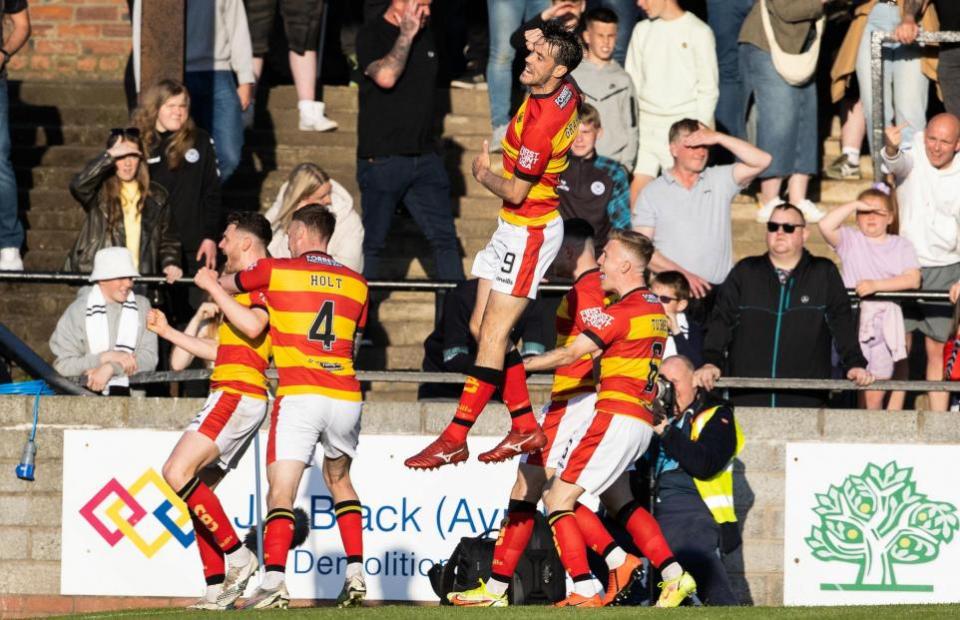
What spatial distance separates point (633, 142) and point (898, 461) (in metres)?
3.36

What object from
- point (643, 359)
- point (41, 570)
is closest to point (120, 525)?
point (41, 570)

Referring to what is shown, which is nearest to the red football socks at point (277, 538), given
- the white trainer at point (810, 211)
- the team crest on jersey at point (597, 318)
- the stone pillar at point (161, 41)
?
the team crest on jersey at point (597, 318)

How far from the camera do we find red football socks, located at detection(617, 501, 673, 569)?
1127 centimetres

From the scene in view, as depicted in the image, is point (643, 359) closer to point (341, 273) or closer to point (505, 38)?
point (341, 273)

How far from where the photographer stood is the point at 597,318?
1111 cm

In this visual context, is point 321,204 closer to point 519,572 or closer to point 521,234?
point 521,234

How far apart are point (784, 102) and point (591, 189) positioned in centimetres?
249

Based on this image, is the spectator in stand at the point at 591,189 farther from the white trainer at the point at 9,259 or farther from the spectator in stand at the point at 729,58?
the white trainer at the point at 9,259

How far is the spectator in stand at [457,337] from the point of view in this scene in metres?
12.6

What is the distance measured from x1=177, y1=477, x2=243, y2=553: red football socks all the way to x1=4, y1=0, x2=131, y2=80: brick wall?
855 centimetres

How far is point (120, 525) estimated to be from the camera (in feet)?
43.2

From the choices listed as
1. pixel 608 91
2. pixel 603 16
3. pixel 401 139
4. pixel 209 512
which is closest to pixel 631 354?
pixel 209 512

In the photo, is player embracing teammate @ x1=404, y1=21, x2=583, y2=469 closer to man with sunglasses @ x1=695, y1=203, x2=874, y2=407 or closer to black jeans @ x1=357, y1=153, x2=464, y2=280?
man with sunglasses @ x1=695, y1=203, x2=874, y2=407

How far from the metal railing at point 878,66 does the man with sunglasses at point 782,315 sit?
6.03ft
